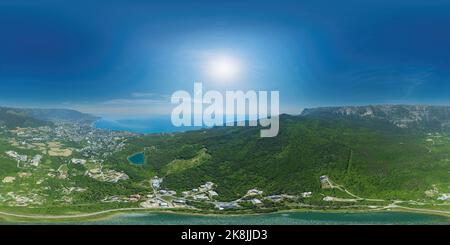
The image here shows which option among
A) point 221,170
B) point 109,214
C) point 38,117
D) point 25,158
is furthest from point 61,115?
point 221,170

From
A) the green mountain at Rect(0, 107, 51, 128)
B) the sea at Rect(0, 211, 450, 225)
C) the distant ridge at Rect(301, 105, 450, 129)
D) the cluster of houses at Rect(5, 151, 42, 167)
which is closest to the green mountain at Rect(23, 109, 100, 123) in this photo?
the green mountain at Rect(0, 107, 51, 128)

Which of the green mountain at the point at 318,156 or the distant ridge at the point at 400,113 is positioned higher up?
the distant ridge at the point at 400,113

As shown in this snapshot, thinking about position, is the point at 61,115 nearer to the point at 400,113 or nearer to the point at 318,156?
the point at 318,156

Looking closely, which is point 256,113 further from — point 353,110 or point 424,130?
point 424,130

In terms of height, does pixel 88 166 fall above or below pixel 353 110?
below

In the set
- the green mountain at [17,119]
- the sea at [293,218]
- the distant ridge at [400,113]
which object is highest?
the distant ridge at [400,113]

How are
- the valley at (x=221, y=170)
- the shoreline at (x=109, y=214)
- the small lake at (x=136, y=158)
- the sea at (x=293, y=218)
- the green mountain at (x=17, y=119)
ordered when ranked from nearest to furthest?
1. the sea at (x=293, y=218)
2. the shoreline at (x=109, y=214)
3. the green mountain at (x=17, y=119)
4. the valley at (x=221, y=170)
5. the small lake at (x=136, y=158)

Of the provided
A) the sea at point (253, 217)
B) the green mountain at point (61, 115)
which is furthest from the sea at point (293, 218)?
the green mountain at point (61, 115)

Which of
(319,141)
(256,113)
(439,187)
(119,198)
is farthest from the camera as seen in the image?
(319,141)

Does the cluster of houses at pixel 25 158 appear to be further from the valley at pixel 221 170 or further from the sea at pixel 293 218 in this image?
the sea at pixel 293 218

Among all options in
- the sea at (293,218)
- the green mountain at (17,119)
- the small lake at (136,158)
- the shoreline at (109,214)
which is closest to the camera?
the sea at (293,218)

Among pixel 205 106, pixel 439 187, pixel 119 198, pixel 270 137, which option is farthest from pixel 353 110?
pixel 119 198
